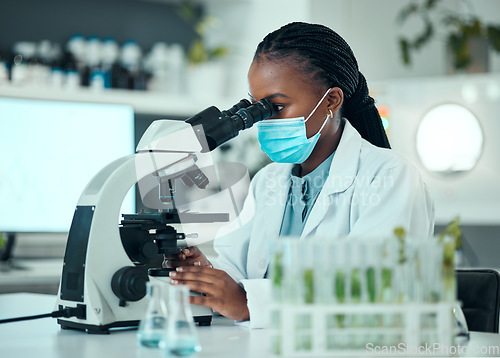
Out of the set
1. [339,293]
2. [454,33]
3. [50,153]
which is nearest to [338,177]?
[339,293]

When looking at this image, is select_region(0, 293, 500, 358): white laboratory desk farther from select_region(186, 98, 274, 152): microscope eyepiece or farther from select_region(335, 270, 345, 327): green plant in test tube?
select_region(186, 98, 274, 152): microscope eyepiece

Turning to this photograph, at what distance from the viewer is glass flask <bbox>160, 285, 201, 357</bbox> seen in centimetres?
82

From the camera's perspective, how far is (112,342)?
1019mm

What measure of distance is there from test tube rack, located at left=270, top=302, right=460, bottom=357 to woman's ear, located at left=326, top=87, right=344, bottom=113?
0.76 m

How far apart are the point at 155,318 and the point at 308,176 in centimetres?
77

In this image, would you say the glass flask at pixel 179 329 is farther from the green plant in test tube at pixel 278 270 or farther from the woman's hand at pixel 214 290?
the woman's hand at pixel 214 290

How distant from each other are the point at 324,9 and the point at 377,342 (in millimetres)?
2215

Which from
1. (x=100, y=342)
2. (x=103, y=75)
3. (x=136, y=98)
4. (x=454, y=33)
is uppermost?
(x=454, y=33)

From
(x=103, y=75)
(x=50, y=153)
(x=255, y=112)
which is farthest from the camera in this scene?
(x=103, y=75)

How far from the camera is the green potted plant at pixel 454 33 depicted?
2576 mm

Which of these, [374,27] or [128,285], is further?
[374,27]

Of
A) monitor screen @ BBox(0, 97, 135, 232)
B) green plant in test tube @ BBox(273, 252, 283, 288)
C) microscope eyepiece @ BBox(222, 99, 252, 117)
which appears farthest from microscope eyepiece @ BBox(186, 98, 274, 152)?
monitor screen @ BBox(0, 97, 135, 232)

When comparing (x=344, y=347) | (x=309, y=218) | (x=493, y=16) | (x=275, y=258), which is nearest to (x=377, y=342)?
(x=344, y=347)

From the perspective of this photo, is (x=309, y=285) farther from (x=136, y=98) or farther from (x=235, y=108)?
(x=136, y=98)
